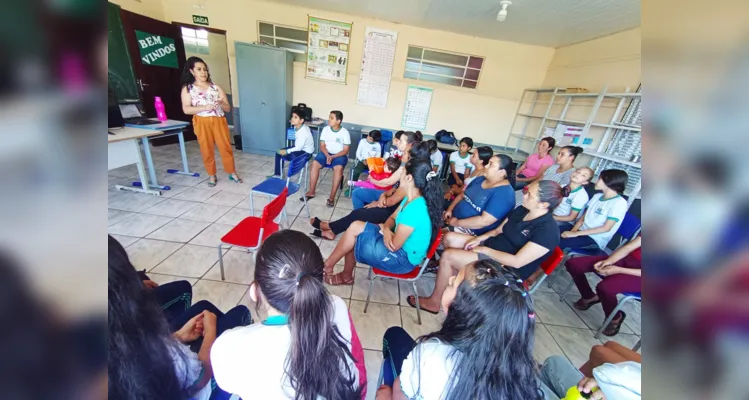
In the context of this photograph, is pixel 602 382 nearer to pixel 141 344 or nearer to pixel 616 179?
pixel 141 344

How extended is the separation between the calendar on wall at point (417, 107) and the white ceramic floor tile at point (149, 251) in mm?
4311

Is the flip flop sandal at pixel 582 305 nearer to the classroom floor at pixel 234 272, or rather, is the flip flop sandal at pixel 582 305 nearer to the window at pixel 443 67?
the classroom floor at pixel 234 272

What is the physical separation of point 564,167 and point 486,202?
5.80 feet

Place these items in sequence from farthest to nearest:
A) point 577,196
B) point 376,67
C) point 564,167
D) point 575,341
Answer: point 376,67 → point 564,167 → point 577,196 → point 575,341

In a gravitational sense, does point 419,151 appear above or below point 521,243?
above

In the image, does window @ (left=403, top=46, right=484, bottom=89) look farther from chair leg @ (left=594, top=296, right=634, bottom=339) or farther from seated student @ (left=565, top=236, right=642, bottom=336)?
chair leg @ (left=594, top=296, right=634, bottom=339)

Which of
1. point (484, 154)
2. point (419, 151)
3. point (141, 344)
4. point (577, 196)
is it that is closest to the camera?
point (141, 344)

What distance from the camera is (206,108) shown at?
315cm

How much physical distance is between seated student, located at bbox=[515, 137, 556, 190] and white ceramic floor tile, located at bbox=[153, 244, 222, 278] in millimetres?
3772

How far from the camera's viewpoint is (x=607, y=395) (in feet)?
A: 3.02

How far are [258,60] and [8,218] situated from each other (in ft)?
17.0

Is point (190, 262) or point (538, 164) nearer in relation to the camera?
point (190, 262)

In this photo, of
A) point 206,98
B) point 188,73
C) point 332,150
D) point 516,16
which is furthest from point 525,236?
point 188,73

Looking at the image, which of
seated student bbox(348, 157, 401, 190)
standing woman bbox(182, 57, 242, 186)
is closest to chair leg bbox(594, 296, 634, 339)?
seated student bbox(348, 157, 401, 190)
